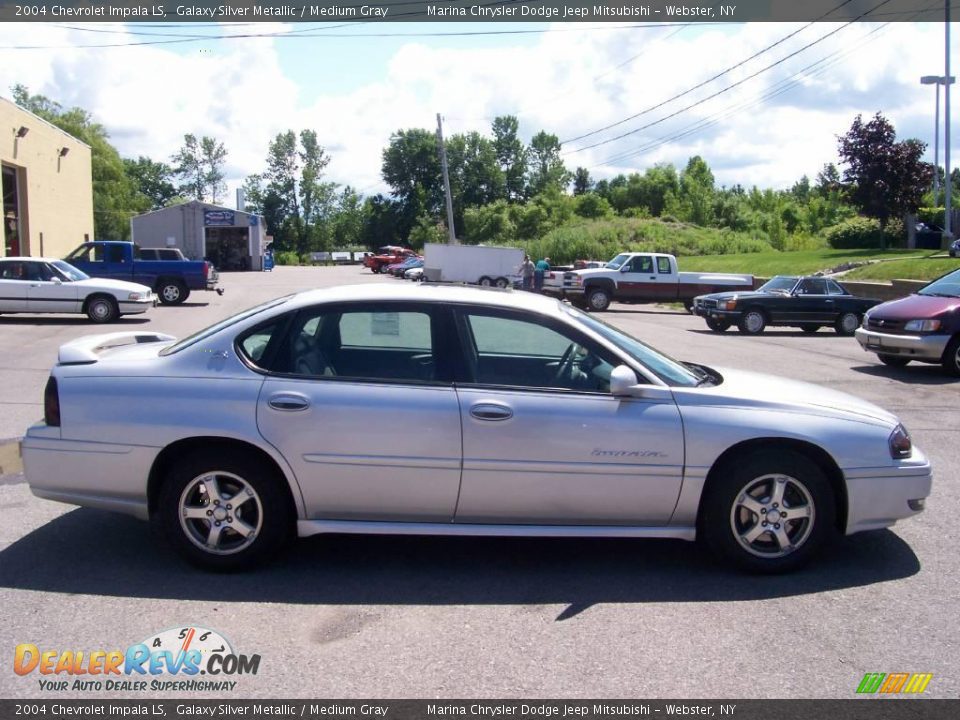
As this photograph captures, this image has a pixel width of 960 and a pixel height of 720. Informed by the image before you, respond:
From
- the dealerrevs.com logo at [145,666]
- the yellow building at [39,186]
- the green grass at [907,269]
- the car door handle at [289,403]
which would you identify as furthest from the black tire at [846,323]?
the yellow building at [39,186]

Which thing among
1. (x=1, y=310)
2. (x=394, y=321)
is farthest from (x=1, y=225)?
(x=394, y=321)

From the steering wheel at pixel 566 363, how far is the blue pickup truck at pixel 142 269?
960 inches

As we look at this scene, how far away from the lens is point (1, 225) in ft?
112

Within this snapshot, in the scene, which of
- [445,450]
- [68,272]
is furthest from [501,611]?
[68,272]

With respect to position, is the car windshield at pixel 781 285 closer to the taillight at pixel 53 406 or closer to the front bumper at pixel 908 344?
the front bumper at pixel 908 344

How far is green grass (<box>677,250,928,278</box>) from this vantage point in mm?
36938

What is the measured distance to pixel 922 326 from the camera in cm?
1369

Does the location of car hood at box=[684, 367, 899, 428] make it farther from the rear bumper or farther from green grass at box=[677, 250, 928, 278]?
green grass at box=[677, 250, 928, 278]

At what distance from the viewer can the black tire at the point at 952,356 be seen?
534 inches

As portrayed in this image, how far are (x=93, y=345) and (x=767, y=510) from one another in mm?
4108

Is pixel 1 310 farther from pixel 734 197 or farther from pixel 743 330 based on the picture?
pixel 734 197

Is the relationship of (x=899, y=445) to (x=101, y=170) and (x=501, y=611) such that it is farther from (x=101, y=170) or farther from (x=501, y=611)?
(x=101, y=170)

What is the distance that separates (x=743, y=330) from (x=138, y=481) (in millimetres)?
19734

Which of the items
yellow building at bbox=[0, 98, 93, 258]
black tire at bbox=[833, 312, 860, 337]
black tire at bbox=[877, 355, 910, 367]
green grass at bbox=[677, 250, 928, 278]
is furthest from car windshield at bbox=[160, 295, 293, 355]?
yellow building at bbox=[0, 98, 93, 258]
